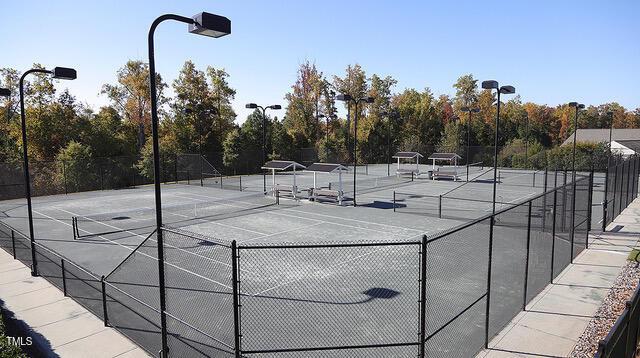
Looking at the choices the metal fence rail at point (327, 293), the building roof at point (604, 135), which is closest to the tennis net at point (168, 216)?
the metal fence rail at point (327, 293)

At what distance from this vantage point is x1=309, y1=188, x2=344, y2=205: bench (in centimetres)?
2702

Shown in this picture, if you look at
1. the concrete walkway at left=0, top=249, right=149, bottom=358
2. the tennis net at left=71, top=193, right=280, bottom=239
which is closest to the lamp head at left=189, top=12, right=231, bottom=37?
the concrete walkway at left=0, top=249, right=149, bottom=358

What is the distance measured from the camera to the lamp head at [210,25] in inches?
271

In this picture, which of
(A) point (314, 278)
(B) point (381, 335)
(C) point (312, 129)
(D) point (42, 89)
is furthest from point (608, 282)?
(C) point (312, 129)

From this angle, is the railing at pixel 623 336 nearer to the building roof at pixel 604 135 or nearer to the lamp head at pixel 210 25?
the lamp head at pixel 210 25

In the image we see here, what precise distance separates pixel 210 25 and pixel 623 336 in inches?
300

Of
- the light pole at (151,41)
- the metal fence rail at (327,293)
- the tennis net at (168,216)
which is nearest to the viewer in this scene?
the light pole at (151,41)

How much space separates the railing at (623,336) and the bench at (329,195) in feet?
69.1

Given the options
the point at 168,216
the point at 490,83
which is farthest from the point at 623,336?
the point at 168,216

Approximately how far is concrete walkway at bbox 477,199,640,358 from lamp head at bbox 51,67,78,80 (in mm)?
13204

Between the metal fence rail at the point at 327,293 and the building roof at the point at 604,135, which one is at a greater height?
the building roof at the point at 604,135

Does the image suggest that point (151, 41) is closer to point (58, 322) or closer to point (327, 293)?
point (58, 322)

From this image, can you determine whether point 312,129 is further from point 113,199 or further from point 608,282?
point 608,282

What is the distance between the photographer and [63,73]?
39.3 ft
